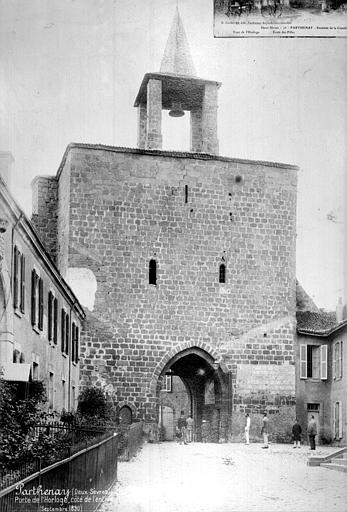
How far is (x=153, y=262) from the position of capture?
2989 cm

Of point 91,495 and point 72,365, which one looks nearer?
point 91,495

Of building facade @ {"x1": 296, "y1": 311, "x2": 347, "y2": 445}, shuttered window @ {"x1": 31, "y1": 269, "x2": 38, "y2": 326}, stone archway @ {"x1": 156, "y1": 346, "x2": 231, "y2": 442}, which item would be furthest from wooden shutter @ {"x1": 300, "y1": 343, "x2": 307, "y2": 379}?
shuttered window @ {"x1": 31, "y1": 269, "x2": 38, "y2": 326}

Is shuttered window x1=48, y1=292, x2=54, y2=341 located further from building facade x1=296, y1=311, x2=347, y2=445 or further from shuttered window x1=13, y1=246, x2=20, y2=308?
building facade x1=296, y1=311, x2=347, y2=445

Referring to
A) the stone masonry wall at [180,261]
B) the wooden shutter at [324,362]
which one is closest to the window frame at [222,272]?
the stone masonry wall at [180,261]

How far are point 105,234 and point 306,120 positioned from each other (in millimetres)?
12020

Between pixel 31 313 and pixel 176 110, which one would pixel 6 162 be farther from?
pixel 176 110

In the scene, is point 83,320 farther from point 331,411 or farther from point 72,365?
point 331,411

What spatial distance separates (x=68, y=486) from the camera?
411 inches

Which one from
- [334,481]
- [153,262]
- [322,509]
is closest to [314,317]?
[153,262]

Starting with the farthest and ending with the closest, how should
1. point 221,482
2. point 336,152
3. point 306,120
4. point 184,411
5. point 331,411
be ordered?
1. point 184,411
2. point 331,411
3. point 306,120
4. point 336,152
5. point 221,482

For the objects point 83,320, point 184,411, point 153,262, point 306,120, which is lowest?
point 184,411

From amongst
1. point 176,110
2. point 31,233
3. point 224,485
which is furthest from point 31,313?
point 176,110

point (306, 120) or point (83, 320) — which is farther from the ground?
point (306, 120)

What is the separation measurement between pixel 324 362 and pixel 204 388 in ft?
16.5
